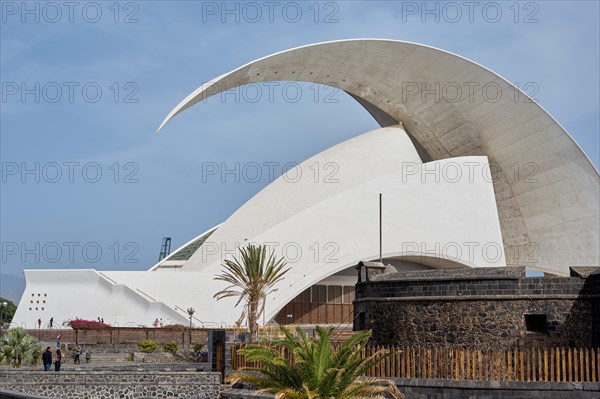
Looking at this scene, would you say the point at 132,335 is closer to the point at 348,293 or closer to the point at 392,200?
the point at 348,293

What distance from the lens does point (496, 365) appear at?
1551 centimetres

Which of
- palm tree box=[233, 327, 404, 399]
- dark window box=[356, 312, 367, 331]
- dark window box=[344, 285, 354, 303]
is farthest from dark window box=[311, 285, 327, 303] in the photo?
palm tree box=[233, 327, 404, 399]

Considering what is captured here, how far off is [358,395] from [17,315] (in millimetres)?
26057

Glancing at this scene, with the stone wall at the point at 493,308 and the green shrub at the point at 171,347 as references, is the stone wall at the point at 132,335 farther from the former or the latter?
the stone wall at the point at 493,308

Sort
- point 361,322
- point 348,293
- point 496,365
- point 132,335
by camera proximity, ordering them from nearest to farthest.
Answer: point 496,365 < point 361,322 < point 132,335 < point 348,293

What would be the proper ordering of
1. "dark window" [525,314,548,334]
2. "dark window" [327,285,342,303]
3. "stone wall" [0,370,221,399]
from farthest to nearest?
1. "dark window" [327,285,342,303]
2. "stone wall" [0,370,221,399]
3. "dark window" [525,314,548,334]

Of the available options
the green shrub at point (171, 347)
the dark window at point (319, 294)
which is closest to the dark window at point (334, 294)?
the dark window at point (319, 294)

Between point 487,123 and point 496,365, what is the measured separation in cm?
2568

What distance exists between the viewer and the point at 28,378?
2033cm

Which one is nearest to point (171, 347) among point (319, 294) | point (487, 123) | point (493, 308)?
point (319, 294)

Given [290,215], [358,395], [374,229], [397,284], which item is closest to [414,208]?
[374,229]

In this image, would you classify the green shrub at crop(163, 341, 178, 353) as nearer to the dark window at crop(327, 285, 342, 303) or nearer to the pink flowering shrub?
the pink flowering shrub

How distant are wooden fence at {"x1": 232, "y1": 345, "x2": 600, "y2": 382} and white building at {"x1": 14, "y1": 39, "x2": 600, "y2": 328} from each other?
19.1 metres

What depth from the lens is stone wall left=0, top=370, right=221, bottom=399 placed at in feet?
66.7
